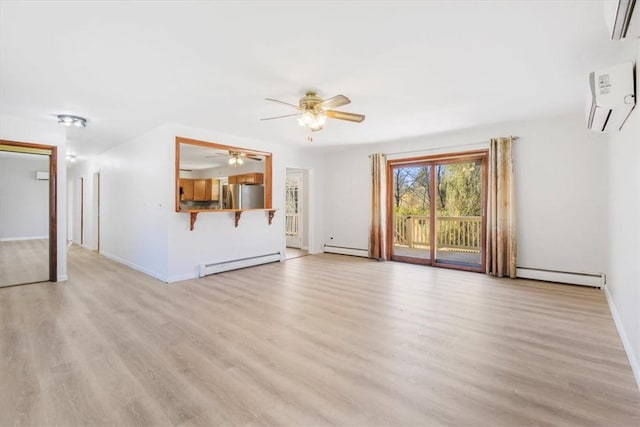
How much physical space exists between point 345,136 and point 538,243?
3695 millimetres

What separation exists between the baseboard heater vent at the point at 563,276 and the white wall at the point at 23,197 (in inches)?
306

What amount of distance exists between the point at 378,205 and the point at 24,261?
7.08 metres

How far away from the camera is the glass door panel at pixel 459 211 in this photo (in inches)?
218

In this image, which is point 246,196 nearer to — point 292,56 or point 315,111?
point 315,111

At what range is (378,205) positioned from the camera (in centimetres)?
634

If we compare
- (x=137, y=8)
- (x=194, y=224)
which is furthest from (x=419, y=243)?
(x=137, y=8)

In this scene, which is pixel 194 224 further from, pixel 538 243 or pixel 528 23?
pixel 538 243

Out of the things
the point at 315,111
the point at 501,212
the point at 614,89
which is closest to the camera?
Result: the point at 614,89

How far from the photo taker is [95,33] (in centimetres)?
221

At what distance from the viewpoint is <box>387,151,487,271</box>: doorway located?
5520 millimetres

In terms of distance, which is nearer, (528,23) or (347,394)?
(347,394)

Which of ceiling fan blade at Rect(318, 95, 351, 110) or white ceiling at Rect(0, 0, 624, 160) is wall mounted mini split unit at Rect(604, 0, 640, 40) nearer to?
white ceiling at Rect(0, 0, 624, 160)

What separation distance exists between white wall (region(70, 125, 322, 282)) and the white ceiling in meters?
0.96

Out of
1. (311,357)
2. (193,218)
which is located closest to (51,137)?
(193,218)
